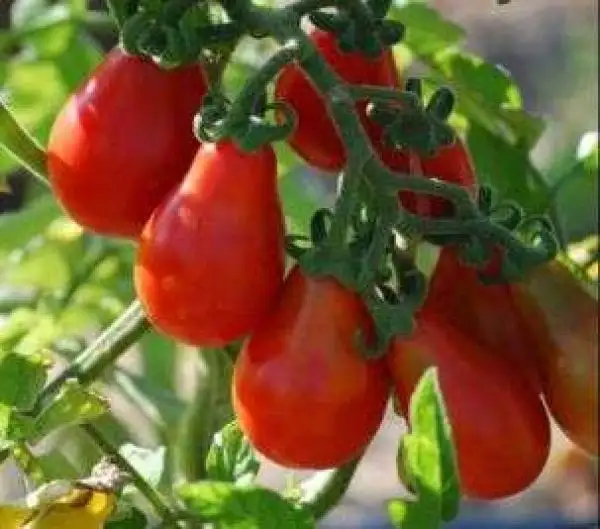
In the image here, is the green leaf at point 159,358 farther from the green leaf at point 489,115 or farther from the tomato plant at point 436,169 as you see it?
the tomato plant at point 436,169

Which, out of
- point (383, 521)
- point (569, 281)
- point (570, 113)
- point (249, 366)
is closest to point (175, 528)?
point (249, 366)

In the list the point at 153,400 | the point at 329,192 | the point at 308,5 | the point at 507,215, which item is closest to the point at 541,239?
the point at 507,215

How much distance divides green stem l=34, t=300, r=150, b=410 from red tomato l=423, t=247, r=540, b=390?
0.12 metres

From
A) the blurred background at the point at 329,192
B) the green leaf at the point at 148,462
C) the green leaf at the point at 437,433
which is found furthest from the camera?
the blurred background at the point at 329,192

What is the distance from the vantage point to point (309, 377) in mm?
722

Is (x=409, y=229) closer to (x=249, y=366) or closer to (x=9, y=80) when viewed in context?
(x=249, y=366)

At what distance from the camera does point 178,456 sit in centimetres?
107

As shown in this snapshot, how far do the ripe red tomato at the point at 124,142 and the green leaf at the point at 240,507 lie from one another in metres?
0.13

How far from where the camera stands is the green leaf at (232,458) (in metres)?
0.79

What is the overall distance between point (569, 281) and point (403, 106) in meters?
0.12

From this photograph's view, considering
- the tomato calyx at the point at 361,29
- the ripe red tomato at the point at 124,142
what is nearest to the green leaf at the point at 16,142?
the ripe red tomato at the point at 124,142

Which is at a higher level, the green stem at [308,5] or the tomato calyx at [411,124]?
the green stem at [308,5]

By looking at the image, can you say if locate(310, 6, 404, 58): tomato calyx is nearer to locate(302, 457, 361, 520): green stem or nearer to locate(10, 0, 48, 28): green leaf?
locate(302, 457, 361, 520): green stem

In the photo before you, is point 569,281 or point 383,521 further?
point 383,521
